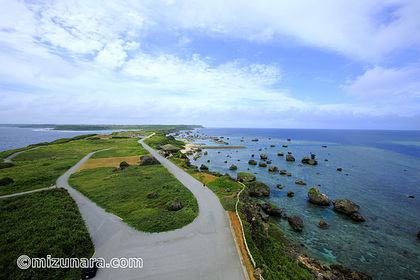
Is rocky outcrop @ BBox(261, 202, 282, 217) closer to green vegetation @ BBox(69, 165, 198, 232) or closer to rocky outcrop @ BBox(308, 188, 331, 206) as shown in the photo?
rocky outcrop @ BBox(308, 188, 331, 206)

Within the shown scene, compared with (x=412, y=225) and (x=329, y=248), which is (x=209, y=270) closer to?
(x=329, y=248)

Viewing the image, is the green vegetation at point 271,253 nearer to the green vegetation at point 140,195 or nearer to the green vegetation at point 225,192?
the green vegetation at point 225,192

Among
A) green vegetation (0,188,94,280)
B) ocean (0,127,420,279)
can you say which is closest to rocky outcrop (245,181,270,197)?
ocean (0,127,420,279)

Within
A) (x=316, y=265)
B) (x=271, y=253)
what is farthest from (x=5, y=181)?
(x=316, y=265)

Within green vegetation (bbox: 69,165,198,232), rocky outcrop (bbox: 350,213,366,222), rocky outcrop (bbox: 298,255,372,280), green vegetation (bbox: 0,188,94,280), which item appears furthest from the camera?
rocky outcrop (bbox: 350,213,366,222)

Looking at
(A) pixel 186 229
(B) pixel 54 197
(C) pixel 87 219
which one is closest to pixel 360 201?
(A) pixel 186 229

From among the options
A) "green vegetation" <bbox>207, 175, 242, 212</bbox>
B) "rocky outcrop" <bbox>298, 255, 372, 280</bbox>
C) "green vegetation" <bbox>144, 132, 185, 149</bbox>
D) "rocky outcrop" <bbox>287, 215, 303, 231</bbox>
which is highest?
"green vegetation" <bbox>144, 132, 185, 149</bbox>
